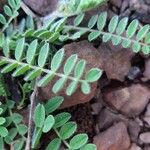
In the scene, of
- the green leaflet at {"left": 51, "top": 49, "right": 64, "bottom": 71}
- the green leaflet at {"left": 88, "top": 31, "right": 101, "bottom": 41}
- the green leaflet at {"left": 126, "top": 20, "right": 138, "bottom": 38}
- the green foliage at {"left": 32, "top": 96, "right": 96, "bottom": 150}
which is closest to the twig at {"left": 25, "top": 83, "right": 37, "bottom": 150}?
the green foliage at {"left": 32, "top": 96, "right": 96, "bottom": 150}

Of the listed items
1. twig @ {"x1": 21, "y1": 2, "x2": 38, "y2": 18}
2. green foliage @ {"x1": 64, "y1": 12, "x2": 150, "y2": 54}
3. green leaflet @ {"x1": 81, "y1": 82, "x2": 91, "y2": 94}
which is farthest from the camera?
twig @ {"x1": 21, "y1": 2, "x2": 38, "y2": 18}

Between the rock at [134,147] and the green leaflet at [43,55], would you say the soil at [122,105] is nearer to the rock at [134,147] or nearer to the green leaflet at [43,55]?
the rock at [134,147]

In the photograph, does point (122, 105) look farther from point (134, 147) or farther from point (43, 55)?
point (43, 55)

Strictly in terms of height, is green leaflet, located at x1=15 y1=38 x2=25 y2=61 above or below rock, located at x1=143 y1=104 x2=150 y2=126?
above

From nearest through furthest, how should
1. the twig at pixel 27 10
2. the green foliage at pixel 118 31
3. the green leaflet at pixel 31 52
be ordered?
the green leaflet at pixel 31 52 < the green foliage at pixel 118 31 < the twig at pixel 27 10

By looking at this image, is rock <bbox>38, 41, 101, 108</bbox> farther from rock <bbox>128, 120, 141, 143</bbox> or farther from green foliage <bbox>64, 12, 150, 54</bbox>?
rock <bbox>128, 120, 141, 143</bbox>

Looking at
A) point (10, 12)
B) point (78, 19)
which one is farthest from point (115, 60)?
point (10, 12)

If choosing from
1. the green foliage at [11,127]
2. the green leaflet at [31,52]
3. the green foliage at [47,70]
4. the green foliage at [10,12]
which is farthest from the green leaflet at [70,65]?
the green foliage at [10,12]

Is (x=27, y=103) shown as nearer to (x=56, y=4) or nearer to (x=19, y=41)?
(x=19, y=41)
